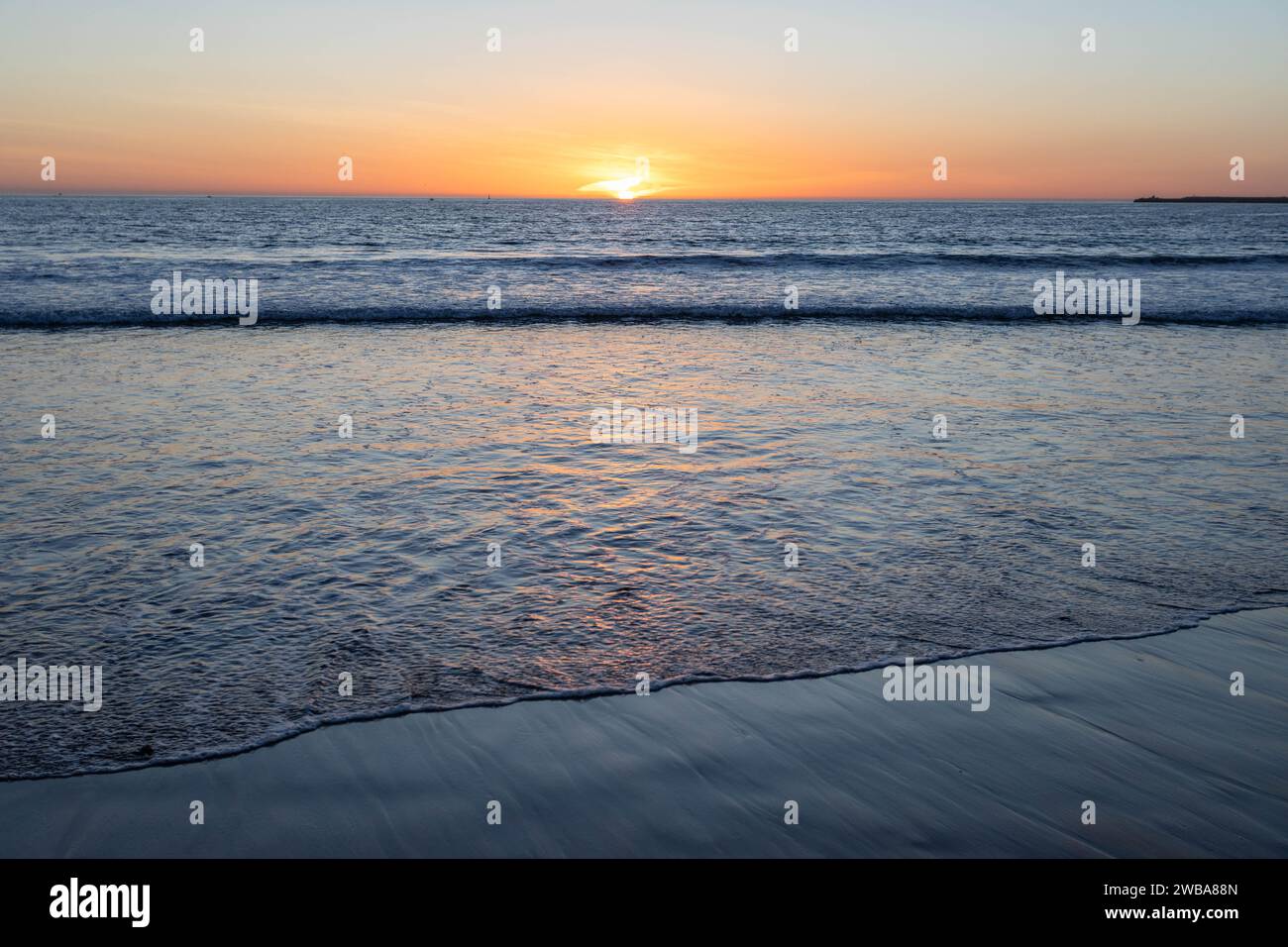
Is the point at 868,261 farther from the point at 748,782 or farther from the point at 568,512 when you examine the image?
the point at 748,782

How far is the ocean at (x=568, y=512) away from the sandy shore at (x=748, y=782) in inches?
10.8

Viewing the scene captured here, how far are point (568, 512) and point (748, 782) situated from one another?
397 centimetres

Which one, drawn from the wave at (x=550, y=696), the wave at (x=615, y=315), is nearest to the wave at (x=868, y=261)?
the wave at (x=615, y=315)

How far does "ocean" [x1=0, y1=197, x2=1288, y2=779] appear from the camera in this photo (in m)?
5.13

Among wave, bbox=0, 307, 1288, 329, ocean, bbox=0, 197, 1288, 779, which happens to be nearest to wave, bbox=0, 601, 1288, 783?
ocean, bbox=0, 197, 1288, 779

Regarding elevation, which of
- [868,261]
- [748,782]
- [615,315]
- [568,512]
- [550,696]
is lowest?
[748,782]

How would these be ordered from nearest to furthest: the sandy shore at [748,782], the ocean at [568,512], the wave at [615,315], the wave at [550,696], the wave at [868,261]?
the sandy shore at [748,782], the wave at [550,696], the ocean at [568,512], the wave at [615,315], the wave at [868,261]

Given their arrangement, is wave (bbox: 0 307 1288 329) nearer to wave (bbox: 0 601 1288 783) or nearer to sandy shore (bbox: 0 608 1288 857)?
wave (bbox: 0 601 1288 783)

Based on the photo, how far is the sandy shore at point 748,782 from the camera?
11.9 feet

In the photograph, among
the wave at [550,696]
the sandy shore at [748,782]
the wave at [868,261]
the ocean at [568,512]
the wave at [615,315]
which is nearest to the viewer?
the sandy shore at [748,782]

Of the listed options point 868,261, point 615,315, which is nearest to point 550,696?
point 615,315

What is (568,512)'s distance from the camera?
771 centimetres

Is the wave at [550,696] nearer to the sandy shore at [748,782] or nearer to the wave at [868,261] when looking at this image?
the sandy shore at [748,782]

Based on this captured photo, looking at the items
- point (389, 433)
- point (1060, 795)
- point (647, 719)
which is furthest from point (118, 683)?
point (389, 433)
